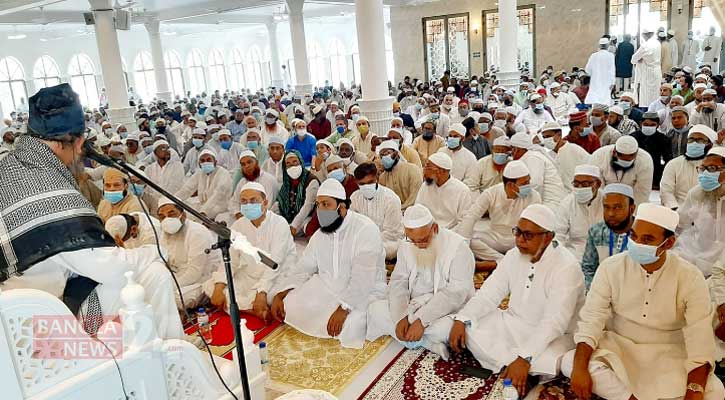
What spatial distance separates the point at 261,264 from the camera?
380cm

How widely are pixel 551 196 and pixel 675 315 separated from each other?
2.26 metres

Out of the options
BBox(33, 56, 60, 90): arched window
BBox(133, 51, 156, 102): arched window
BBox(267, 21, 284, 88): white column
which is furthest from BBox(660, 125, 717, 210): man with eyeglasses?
BBox(133, 51, 156, 102): arched window

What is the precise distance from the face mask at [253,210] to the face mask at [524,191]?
172 centimetres

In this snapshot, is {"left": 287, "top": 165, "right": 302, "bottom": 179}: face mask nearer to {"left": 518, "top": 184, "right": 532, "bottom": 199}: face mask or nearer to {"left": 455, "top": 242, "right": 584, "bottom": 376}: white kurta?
{"left": 518, "top": 184, "right": 532, "bottom": 199}: face mask

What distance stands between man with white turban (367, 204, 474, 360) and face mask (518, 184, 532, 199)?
3.41 feet

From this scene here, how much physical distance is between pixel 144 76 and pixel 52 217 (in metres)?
22.8

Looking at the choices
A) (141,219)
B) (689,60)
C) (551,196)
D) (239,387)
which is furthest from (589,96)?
(239,387)

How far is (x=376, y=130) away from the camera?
7.16m

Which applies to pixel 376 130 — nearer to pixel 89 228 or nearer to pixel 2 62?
pixel 89 228

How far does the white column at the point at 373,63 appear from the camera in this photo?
267 inches

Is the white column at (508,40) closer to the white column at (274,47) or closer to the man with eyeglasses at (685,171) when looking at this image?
the man with eyeglasses at (685,171)

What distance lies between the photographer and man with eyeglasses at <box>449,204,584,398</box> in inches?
104

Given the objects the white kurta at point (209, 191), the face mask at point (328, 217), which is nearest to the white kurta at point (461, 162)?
the white kurta at point (209, 191)

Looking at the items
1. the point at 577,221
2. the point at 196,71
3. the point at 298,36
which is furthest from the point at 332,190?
the point at 196,71
